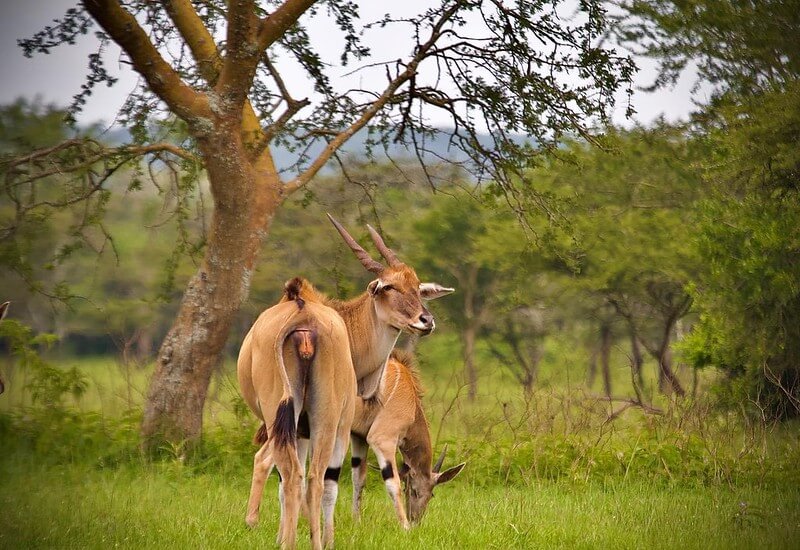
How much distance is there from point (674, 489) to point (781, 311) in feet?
9.68

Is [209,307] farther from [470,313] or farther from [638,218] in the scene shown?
[470,313]

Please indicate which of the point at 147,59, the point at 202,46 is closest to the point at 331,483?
the point at 147,59

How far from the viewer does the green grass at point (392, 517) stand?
22.7 ft

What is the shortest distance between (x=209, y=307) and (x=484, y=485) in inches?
124

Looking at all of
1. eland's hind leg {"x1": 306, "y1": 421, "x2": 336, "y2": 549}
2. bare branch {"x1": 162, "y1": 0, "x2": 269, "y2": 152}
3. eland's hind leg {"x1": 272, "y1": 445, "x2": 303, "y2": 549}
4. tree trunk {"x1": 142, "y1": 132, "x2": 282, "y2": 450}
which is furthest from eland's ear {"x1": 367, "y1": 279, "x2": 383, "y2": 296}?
bare branch {"x1": 162, "y1": 0, "x2": 269, "y2": 152}

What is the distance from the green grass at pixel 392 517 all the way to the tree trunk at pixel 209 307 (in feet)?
2.14

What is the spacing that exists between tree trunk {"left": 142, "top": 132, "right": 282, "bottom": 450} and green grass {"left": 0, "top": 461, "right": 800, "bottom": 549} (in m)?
0.65

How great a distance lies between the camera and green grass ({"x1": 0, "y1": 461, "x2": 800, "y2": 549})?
693 cm

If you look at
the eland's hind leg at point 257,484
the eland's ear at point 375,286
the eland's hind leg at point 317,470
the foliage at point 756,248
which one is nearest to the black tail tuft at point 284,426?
the eland's hind leg at point 317,470

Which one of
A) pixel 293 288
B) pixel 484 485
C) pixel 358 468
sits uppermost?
pixel 293 288

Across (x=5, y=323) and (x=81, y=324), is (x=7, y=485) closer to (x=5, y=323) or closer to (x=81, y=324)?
(x=5, y=323)

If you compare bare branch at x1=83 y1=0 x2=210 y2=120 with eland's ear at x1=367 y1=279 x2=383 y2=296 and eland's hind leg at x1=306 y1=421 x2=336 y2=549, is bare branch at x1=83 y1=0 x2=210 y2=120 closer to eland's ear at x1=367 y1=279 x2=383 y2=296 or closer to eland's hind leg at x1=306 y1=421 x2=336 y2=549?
eland's ear at x1=367 y1=279 x2=383 y2=296

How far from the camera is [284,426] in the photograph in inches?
245

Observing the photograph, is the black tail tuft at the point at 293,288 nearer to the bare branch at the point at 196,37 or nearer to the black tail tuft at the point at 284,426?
the black tail tuft at the point at 284,426
